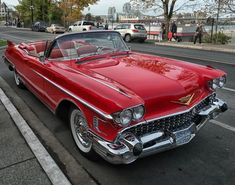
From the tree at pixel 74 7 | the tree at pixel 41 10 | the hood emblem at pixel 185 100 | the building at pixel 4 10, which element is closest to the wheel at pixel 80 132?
the hood emblem at pixel 185 100

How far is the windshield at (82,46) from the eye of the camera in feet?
14.6

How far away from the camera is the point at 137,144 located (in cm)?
282

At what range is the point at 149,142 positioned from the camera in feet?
9.76

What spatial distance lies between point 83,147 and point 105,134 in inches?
30.8

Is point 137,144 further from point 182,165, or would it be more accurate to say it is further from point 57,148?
point 57,148

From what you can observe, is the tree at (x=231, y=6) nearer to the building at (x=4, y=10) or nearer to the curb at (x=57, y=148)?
the curb at (x=57, y=148)

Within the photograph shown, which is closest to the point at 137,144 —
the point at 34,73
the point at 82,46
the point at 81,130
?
the point at 81,130

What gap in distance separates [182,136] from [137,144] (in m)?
0.68

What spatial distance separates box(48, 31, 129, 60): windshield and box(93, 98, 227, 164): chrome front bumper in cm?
180

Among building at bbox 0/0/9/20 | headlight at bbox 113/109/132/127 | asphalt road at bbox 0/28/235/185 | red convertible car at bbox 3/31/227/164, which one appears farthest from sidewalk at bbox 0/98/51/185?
building at bbox 0/0/9/20

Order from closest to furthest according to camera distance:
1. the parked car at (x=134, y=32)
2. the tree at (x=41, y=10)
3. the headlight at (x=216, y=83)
A: the headlight at (x=216, y=83), the parked car at (x=134, y=32), the tree at (x=41, y=10)

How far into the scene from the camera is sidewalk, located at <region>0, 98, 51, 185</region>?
10.4 ft

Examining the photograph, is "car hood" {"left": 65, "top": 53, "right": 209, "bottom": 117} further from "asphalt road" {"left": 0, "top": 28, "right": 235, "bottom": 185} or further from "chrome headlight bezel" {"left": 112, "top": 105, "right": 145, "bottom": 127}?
"asphalt road" {"left": 0, "top": 28, "right": 235, "bottom": 185}

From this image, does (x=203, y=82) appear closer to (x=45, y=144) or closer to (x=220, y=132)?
(x=220, y=132)
